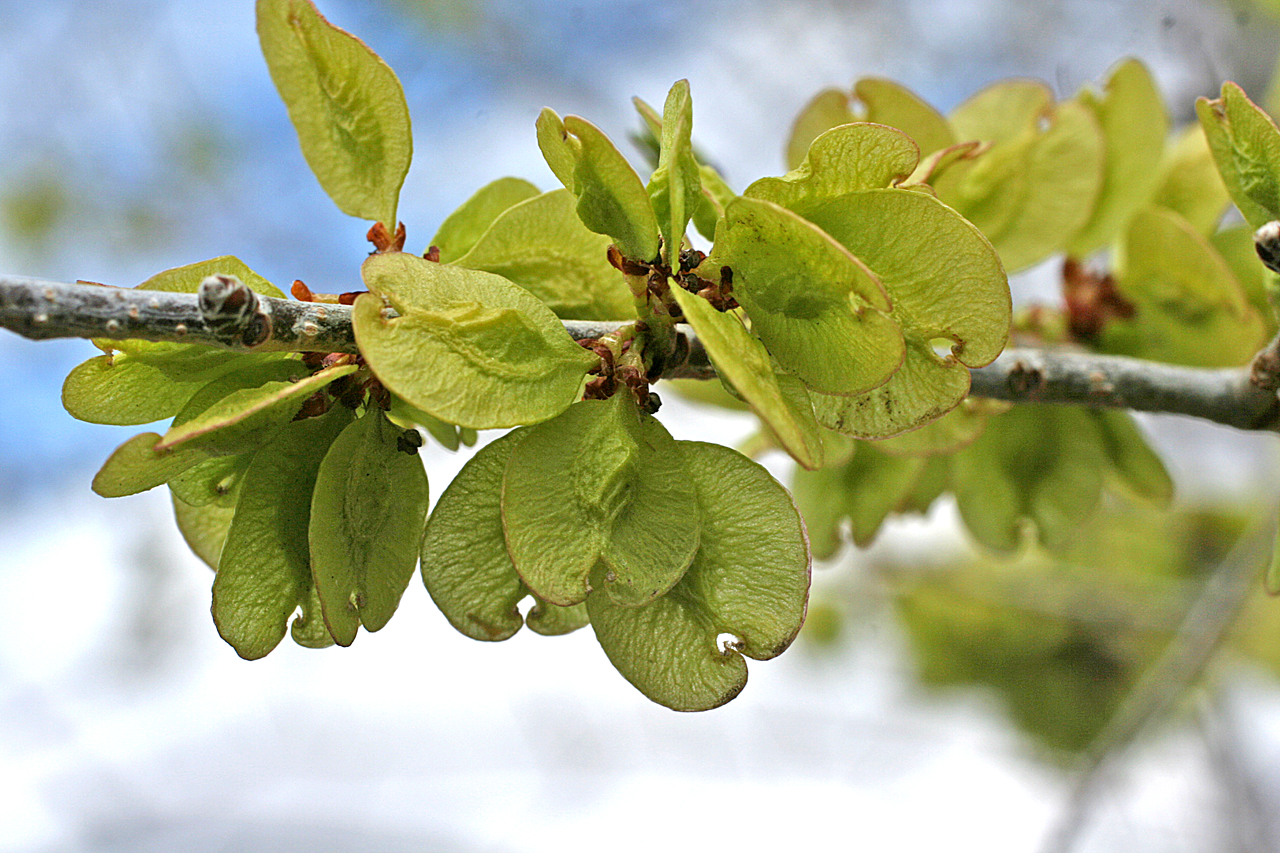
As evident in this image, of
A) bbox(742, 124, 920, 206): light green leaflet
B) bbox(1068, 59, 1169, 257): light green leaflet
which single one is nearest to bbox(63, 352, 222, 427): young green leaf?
bbox(742, 124, 920, 206): light green leaflet

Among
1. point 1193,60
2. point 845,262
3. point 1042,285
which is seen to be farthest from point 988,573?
point 845,262

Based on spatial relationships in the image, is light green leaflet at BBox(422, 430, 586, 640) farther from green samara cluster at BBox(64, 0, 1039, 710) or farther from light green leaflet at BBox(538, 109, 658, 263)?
light green leaflet at BBox(538, 109, 658, 263)

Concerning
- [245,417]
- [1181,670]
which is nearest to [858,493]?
[245,417]

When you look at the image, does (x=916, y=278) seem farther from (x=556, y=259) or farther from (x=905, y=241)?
(x=556, y=259)

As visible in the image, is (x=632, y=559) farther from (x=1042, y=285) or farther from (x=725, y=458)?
(x=1042, y=285)

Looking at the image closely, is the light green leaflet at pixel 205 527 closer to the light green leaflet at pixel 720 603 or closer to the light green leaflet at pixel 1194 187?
the light green leaflet at pixel 720 603

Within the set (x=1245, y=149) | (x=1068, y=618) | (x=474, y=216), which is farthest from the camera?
(x=1068, y=618)

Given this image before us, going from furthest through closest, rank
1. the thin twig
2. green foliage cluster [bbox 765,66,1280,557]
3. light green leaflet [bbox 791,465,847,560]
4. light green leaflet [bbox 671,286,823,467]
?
the thin twig → light green leaflet [bbox 791,465,847,560] → green foliage cluster [bbox 765,66,1280,557] → light green leaflet [bbox 671,286,823,467]
